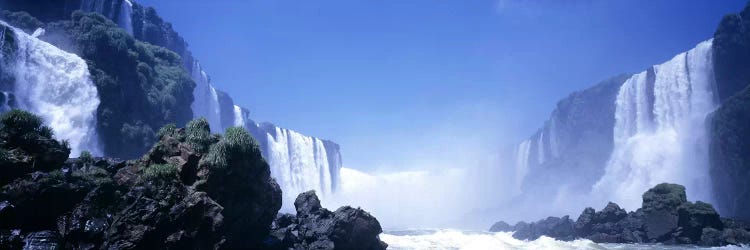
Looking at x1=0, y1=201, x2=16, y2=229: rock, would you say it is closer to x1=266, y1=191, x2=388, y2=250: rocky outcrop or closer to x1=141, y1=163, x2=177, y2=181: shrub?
x1=141, y1=163, x2=177, y2=181: shrub

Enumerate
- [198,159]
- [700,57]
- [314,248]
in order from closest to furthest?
[198,159] < [314,248] < [700,57]

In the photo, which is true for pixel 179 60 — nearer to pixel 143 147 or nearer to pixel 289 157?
pixel 143 147

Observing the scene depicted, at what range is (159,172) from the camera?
17.5 meters

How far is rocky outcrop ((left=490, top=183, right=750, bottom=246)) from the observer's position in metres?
37.4

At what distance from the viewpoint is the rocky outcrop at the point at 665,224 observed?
123ft

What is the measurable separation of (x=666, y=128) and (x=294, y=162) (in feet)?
229

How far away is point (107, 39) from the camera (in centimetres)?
4847

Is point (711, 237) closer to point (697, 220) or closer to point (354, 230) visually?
point (697, 220)

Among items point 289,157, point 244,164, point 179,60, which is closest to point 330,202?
point 289,157

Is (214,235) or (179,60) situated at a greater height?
(179,60)

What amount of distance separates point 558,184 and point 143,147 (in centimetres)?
10542

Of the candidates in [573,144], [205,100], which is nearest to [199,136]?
[205,100]

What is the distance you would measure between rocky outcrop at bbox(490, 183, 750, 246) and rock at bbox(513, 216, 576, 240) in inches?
121

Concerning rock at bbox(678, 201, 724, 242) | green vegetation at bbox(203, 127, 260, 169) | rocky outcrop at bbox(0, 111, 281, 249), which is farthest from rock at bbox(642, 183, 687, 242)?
green vegetation at bbox(203, 127, 260, 169)
